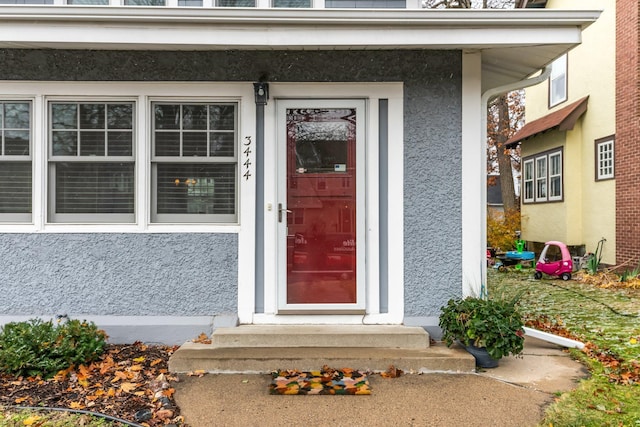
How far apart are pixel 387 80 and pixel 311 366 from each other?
2894 millimetres

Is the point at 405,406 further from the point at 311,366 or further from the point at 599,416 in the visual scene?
the point at 599,416

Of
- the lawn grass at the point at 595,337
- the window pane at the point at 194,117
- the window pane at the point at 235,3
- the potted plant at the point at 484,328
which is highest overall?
the window pane at the point at 235,3

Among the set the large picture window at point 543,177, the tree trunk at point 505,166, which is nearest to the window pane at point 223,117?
the large picture window at point 543,177

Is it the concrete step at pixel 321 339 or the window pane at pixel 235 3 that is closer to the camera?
the concrete step at pixel 321 339

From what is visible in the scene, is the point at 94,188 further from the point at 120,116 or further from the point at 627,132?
the point at 627,132

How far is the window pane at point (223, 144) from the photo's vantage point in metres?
4.67

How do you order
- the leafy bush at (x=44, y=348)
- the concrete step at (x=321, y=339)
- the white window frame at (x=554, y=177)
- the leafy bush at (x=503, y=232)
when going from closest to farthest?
the leafy bush at (x=44, y=348) < the concrete step at (x=321, y=339) < the white window frame at (x=554, y=177) < the leafy bush at (x=503, y=232)

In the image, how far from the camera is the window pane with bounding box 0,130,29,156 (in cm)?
463

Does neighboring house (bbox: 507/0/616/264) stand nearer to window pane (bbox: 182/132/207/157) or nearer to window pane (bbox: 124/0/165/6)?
window pane (bbox: 182/132/207/157)

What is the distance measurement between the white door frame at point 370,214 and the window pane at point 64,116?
201cm

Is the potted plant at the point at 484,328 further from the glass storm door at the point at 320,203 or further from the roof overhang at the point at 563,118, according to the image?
the roof overhang at the point at 563,118

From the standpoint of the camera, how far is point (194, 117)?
4.67 meters

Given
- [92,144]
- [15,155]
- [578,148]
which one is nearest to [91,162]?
[92,144]

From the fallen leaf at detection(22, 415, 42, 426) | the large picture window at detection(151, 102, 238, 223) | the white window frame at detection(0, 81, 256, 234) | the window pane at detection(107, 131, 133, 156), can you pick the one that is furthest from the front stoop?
the window pane at detection(107, 131, 133, 156)
